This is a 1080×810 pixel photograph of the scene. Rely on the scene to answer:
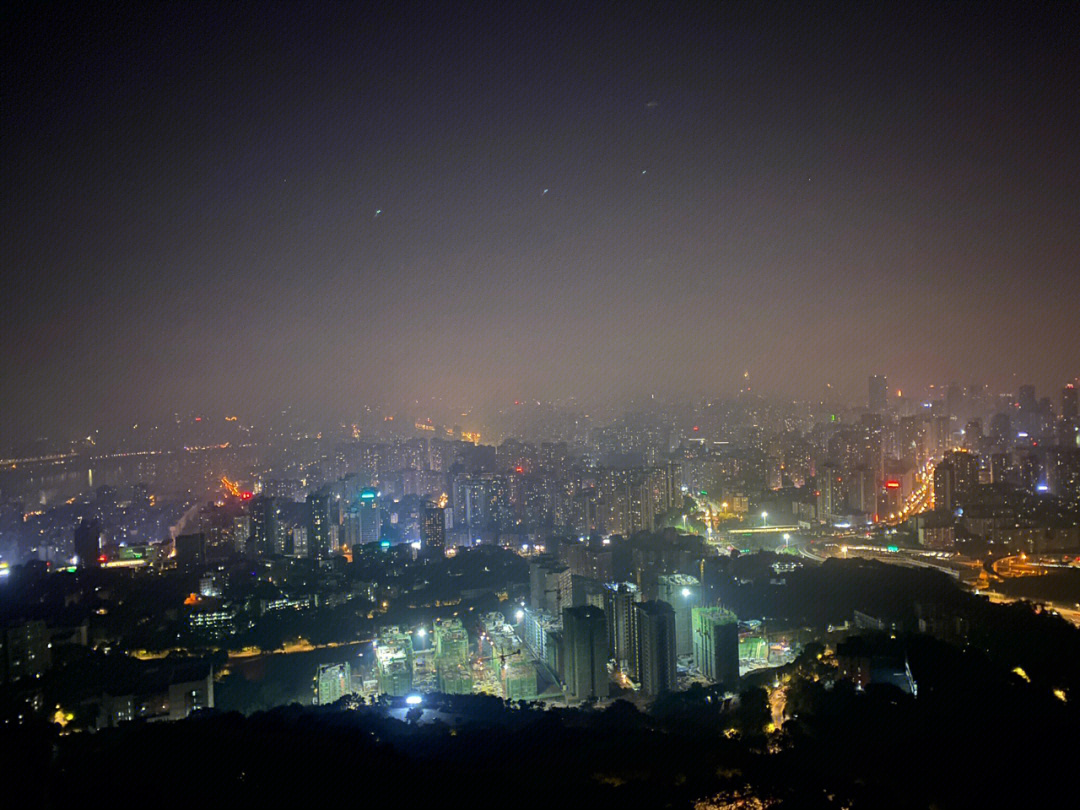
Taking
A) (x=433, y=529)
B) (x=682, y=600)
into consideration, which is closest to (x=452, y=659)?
(x=682, y=600)

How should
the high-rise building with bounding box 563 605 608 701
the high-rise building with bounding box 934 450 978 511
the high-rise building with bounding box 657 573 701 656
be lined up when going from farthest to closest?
1. the high-rise building with bounding box 934 450 978 511
2. the high-rise building with bounding box 657 573 701 656
3. the high-rise building with bounding box 563 605 608 701

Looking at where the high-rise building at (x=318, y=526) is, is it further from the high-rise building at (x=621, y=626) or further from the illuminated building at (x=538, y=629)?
the high-rise building at (x=621, y=626)

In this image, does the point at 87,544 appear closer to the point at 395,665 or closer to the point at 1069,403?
A: the point at 395,665

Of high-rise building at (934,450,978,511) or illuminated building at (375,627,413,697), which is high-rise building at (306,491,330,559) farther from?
high-rise building at (934,450,978,511)

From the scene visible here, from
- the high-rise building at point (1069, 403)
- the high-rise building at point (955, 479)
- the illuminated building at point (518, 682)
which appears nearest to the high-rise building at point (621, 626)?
the illuminated building at point (518, 682)

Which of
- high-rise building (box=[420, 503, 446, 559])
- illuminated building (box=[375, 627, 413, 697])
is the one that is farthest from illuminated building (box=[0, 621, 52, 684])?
high-rise building (box=[420, 503, 446, 559])

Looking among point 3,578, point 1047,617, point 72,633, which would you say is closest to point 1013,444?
point 1047,617
